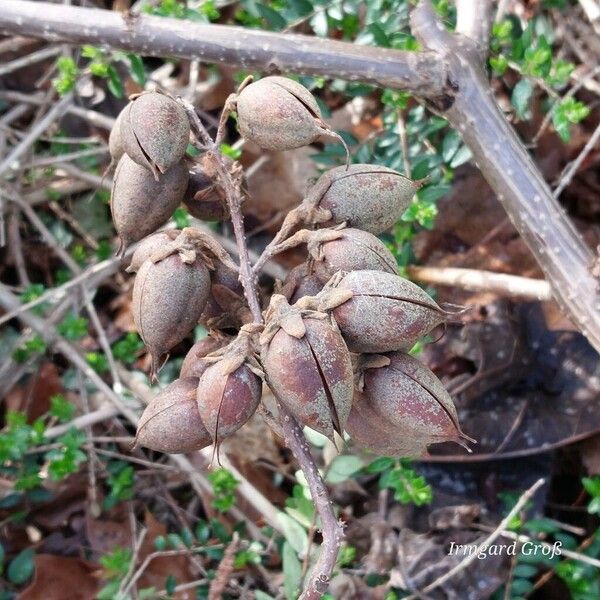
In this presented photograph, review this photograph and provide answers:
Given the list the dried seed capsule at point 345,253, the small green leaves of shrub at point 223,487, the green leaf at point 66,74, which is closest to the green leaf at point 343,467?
the small green leaves of shrub at point 223,487

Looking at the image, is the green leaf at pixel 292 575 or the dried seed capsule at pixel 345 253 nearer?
the dried seed capsule at pixel 345 253

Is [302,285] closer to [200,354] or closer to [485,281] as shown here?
[200,354]

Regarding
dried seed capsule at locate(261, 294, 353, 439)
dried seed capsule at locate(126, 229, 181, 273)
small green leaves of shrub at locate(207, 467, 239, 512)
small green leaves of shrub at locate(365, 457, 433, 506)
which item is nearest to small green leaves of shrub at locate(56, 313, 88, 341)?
small green leaves of shrub at locate(207, 467, 239, 512)

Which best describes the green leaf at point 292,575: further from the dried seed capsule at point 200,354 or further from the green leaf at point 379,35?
the green leaf at point 379,35

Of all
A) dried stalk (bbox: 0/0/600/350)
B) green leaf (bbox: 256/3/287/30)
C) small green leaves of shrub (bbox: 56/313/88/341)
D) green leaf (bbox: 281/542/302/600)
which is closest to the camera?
dried stalk (bbox: 0/0/600/350)

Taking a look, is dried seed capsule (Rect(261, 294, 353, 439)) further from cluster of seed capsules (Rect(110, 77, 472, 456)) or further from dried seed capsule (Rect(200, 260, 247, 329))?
dried seed capsule (Rect(200, 260, 247, 329))
